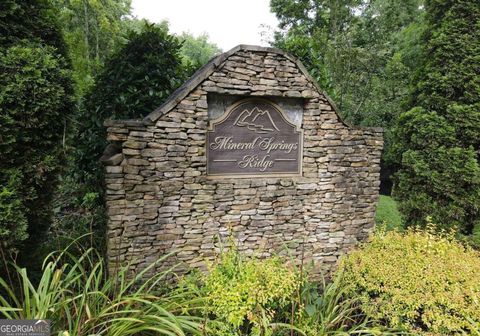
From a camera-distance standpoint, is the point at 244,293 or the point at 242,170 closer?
the point at 244,293

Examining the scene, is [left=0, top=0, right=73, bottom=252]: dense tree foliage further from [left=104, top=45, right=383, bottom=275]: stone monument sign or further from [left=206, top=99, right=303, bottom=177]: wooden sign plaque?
[left=206, top=99, right=303, bottom=177]: wooden sign plaque

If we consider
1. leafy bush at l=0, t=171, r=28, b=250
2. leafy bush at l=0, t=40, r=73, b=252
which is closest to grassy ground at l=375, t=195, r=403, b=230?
leafy bush at l=0, t=40, r=73, b=252

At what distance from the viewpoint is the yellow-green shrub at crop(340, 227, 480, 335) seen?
8.85 feet

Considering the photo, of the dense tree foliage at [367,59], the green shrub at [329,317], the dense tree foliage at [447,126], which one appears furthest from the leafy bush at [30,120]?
the dense tree foliage at [367,59]

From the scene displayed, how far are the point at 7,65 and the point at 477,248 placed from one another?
6784 mm

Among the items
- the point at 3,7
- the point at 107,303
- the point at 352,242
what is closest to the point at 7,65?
the point at 3,7

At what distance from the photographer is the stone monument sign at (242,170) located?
11.4 ft

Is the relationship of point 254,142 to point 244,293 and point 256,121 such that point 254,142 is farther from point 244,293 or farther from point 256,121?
point 244,293

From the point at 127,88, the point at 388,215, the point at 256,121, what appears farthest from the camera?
the point at 388,215

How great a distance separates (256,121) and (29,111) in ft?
8.44

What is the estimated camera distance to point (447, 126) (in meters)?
4.94

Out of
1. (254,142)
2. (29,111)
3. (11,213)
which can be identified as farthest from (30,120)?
(254,142)

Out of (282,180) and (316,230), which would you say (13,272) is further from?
(316,230)

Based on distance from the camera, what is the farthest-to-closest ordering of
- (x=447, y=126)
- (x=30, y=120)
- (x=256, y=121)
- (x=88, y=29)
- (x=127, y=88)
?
1. (x=88, y=29)
2. (x=447, y=126)
3. (x=127, y=88)
4. (x=256, y=121)
5. (x=30, y=120)
